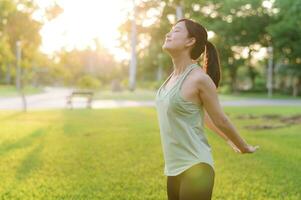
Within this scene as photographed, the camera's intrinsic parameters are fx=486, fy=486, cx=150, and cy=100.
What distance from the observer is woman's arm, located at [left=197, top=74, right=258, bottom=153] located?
8.91 feet

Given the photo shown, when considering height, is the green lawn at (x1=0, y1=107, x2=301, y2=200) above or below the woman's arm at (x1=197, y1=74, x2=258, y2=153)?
below

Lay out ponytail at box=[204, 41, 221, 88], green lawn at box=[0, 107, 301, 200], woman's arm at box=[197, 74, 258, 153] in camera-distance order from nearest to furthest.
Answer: woman's arm at box=[197, 74, 258, 153] → ponytail at box=[204, 41, 221, 88] → green lawn at box=[0, 107, 301, 200]

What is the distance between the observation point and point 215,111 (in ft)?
9.23

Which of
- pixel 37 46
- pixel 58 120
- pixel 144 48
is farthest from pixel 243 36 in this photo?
pixel 58 120

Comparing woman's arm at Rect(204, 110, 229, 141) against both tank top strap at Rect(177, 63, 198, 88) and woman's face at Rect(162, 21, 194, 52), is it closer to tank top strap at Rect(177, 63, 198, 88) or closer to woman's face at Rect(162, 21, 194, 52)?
tank top strap at Rect(177, 63, 198, 88)

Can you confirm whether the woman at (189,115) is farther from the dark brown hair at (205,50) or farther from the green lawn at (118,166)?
the green lawn at (118,166)

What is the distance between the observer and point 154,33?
50.2 m

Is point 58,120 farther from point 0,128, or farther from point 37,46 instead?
point 37,46

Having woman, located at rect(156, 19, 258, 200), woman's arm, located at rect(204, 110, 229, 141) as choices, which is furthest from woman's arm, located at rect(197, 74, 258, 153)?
woman's arm, located at rect(204, 110, 229, 141)

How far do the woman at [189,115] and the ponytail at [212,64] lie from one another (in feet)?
0.07

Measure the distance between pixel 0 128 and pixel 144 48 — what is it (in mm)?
56808

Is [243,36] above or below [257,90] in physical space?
above

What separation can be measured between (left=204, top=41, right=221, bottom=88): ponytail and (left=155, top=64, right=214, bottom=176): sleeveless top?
0.59ft

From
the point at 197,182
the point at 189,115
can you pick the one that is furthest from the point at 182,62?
the point at 197,182
